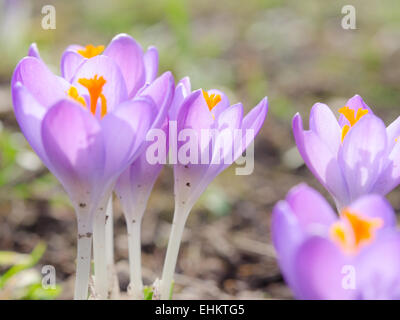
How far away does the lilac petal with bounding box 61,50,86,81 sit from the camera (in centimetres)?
85

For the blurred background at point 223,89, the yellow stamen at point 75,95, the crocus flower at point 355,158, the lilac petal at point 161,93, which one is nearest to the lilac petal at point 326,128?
the crocus flower at point 355,158

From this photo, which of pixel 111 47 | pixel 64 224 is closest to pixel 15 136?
pixel 64 224

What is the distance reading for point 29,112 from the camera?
26.5 inches

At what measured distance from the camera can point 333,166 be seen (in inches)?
30.0

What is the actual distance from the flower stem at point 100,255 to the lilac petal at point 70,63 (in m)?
0.22

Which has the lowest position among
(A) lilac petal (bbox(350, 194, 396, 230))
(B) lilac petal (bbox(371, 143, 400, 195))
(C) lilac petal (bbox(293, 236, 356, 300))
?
(C) lilac petal (bbox(293, 236, 356, 300))

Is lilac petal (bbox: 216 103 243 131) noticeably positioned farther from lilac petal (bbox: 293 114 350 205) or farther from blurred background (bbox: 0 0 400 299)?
blurred background (bbox: 0 0 400 299)

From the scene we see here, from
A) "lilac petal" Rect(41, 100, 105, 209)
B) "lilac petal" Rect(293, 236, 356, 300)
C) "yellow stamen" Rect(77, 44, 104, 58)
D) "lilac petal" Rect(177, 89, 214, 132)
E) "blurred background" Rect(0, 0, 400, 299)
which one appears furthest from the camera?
"blurred background" Rect(0, 0, 400, 299)

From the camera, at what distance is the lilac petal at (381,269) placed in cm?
52

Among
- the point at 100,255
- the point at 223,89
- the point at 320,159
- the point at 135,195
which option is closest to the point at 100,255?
the point at 100,255

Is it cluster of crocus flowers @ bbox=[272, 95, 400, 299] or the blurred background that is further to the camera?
the blurred background

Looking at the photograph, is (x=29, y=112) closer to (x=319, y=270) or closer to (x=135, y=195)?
(x=135, y=195)

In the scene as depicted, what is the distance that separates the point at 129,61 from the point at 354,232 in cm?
45

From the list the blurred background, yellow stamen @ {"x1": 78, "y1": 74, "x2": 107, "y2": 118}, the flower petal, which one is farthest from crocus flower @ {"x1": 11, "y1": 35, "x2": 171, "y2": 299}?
the blurred background
